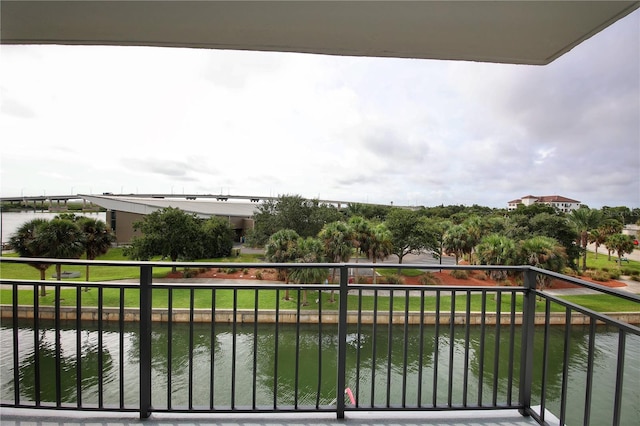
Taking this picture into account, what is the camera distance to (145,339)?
1626mm

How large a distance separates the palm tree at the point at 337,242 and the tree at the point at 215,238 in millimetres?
10063

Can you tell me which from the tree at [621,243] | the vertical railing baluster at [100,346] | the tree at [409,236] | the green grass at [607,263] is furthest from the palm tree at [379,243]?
the tree at [621,243]

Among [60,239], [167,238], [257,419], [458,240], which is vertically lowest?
[167,238]

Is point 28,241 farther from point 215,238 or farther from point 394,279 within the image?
point 394,279

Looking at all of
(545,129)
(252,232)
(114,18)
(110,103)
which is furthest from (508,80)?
(252,232)

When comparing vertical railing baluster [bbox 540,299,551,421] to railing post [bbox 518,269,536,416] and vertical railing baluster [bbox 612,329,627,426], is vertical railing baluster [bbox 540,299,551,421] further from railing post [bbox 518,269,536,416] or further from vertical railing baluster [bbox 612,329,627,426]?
vertical railing baluster [bbox 612,329,627,426]

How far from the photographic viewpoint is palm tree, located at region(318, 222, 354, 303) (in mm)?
14883

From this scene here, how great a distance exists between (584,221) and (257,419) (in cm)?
2736

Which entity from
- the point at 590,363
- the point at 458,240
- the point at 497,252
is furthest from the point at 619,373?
the point at 458,240

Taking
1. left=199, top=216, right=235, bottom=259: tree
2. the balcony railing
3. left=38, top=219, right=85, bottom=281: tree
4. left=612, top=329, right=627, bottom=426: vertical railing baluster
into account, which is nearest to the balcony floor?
the balcony railing

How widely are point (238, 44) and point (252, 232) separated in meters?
24.3

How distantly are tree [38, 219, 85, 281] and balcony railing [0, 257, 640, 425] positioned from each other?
2243 millimetres

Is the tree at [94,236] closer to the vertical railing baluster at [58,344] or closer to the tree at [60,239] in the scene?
the tree at [60,239]

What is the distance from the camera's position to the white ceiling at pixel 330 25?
1.41 meters
